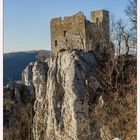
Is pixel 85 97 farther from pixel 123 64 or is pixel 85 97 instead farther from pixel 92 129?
pixel 123 64

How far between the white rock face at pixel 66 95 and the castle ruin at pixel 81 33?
0.13 metres

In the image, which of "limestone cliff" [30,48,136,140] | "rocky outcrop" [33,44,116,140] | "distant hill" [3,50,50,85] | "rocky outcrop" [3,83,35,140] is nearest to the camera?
"distant hill" [3,50,50,85]

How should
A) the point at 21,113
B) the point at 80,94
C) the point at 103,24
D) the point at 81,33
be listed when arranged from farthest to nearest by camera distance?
the point at 80,94
the point at 21,113
the point at 81,33
the point at 103,24

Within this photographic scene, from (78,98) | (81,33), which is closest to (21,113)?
(78,98)

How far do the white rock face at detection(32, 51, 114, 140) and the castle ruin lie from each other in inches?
5.2

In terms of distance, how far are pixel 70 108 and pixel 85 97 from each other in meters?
0.17

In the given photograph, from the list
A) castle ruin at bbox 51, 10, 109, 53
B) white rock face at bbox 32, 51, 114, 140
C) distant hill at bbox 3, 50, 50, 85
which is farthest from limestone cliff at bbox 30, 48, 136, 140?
distant hill at bbox 3, 50, 50, 85

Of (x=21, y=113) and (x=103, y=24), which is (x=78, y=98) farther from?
(x=103, y=24)

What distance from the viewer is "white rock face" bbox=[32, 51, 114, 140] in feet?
11.7

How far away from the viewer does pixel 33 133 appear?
371 centimetres

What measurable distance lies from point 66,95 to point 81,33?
0.77m

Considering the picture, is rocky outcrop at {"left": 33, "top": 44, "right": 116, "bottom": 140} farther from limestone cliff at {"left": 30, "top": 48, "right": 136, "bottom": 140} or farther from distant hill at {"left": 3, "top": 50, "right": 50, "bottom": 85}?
distant hill at {"left": 3, "top": 50, "right": 50, "bottom": 85}

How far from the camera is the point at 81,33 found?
328 cm

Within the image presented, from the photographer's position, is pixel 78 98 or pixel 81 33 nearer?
pixel 81 33
